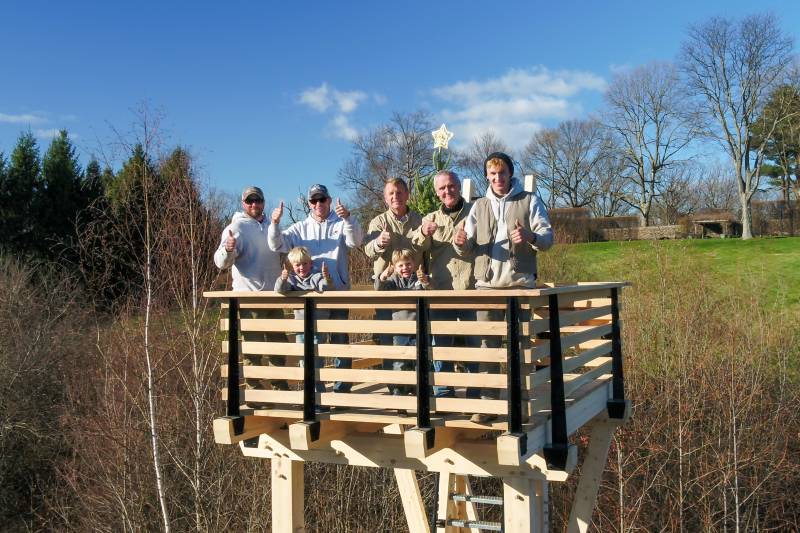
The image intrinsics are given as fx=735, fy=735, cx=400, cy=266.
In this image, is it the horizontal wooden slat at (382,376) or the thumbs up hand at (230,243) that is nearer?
the horizontal wooden slat at (382,376)

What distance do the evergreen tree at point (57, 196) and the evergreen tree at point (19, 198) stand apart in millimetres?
224

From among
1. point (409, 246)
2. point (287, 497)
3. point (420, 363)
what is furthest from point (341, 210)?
point (287, 497)

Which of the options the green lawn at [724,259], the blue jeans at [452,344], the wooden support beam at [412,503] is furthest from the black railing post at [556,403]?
the green lawn at [724,259]

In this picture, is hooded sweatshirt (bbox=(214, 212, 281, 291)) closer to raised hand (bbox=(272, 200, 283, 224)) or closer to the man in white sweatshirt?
raised hand (bbox=(272, 200, 283, 224))

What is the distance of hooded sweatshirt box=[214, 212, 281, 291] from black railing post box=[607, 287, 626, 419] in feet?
11.6

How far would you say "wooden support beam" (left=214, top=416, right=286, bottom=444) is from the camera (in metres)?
6.18

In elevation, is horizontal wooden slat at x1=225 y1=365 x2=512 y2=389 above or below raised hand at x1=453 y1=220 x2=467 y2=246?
below

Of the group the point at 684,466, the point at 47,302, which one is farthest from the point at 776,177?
the point at 47,302

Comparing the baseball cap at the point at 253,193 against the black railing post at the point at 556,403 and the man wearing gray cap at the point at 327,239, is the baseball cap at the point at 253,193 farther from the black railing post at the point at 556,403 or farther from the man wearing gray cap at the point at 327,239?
the black railing post at the point at 556,403

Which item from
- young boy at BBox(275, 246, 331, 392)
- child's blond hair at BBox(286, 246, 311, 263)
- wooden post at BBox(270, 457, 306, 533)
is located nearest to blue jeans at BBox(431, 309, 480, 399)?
young boy at BBox(275, 246, 331, 392)

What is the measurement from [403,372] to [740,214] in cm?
3770

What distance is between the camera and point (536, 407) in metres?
5.68

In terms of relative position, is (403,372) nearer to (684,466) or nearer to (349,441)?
(349,441)

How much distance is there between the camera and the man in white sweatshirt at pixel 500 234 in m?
5.82
